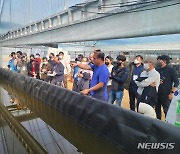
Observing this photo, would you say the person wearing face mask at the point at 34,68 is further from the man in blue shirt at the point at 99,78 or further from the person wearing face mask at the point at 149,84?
the person wearing face mask at the point at 149,84

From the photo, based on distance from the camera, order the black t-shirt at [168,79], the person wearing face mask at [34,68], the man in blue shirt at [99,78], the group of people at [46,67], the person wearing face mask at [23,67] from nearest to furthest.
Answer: the man in blue shirt at [99,78]
the black t-shirt at [168,79]
the group of people at [46,67]
the person wearing face mask at [34,68]
the person wearing face mask at [23,67]

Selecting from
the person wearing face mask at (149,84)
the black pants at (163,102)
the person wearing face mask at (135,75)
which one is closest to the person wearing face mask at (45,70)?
the person wearing face mask at (135,75)

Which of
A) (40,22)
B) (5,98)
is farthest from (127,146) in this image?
(40,22)

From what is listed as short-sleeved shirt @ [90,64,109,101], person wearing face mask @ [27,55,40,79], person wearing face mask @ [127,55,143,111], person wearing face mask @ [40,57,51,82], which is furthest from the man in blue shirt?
person wearing face mask @ [27,55,40,79]

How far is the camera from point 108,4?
5.37 metres

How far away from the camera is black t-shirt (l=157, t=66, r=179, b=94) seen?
361cm

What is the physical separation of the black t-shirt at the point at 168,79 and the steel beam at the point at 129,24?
648 mm

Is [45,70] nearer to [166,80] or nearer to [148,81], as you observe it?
[148,81]

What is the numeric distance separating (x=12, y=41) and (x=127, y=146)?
55.2ft

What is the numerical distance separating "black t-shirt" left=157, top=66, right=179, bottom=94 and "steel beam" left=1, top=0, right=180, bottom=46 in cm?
65

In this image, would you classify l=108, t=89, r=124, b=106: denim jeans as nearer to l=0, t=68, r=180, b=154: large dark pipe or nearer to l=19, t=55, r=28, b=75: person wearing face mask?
l=0, t=68, r=180, b=154: large dark pipe

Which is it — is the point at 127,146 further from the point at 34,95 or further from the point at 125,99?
the point at 125,99

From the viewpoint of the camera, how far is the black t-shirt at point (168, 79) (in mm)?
3609

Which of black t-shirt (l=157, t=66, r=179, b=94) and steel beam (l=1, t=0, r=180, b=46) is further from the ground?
steel beam (l=1, t=0, r=180, b=46)
